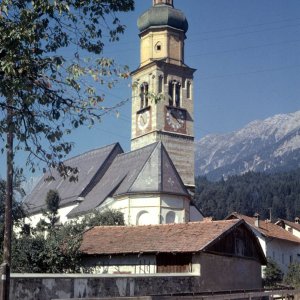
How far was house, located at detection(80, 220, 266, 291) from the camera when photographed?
1088 inches

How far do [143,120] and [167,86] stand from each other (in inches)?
196

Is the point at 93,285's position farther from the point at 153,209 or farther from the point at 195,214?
the point at 195,214

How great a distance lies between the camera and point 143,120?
72875 mm

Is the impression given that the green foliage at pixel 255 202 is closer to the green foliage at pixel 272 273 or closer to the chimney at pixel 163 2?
the chimney at pixel 163 2

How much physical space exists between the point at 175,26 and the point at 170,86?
26.1 ft

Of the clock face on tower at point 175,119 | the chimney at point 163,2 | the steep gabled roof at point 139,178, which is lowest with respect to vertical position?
the steep gabled roof at point 139,178

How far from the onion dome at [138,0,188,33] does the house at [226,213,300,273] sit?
986 inches

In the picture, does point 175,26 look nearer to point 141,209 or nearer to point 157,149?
point 157,149

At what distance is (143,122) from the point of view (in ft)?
239

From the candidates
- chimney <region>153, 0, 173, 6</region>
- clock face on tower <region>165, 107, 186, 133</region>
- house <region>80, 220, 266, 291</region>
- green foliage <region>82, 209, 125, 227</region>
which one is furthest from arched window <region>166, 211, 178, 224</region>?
chimney <region>153, 0, 173, 6</region>

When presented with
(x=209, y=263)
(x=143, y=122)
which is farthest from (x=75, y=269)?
(x=143, y=122)

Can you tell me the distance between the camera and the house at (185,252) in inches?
1088

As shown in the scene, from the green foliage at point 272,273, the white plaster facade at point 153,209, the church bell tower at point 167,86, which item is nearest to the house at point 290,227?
the church bell tower at point 167,86

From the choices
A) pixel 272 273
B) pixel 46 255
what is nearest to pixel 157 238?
pixel 46 255
